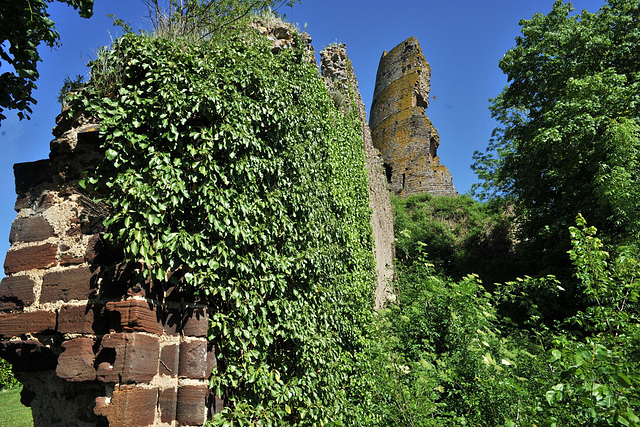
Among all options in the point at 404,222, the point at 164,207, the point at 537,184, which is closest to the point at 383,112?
the point at 404,222

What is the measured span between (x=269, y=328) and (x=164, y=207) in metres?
1.26

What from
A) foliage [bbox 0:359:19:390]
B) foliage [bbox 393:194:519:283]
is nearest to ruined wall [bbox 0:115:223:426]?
foliage [bbox 393:194:519:283]

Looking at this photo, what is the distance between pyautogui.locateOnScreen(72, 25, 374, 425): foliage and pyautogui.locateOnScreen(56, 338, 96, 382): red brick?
0.59 metres

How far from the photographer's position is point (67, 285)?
269 centimetres

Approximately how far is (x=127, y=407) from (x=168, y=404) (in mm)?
323

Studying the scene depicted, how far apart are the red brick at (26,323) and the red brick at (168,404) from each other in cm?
84

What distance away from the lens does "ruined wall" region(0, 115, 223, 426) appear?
2432 mm

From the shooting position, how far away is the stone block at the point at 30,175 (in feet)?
9.86

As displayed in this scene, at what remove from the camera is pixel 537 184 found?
42.2 ft

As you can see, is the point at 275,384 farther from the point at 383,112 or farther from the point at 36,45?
the point at 383,112

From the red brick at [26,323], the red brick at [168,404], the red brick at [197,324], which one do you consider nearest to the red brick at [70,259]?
the red brick at [26,323]

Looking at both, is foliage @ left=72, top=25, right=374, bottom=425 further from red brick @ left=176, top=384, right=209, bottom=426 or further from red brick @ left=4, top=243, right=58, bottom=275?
red brick @ left=4, top=243, right=58, bottom=275

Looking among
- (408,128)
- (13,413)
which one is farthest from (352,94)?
(408,128)

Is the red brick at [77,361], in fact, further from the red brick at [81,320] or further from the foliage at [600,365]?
the foliage at [600,365]
